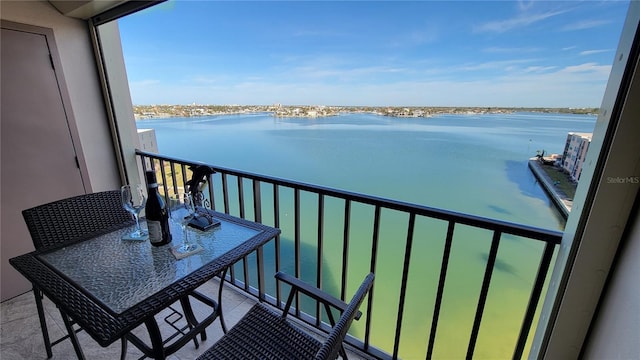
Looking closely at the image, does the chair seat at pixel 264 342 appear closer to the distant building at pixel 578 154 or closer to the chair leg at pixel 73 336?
the chair leg at pixel 73 336

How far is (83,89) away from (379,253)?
4.63m

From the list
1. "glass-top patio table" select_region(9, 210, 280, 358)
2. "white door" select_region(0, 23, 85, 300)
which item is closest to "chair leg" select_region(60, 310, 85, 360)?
"glass-top patio table" select_region(9, 210, 280, 358)

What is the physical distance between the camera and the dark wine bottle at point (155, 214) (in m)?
1.26

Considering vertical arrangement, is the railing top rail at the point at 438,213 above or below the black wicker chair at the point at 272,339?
above

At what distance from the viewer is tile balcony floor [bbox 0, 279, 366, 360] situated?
5.55 ft

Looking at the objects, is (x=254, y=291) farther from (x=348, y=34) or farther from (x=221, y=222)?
(x=348, y=34)

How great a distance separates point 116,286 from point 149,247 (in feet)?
0.96

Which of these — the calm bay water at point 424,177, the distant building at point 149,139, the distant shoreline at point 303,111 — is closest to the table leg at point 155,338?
the distant building at point 149,139

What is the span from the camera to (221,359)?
3.71 ft

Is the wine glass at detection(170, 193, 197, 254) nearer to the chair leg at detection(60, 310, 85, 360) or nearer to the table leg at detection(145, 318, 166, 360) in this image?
the table leg at detection(145, 318, 166, 360)

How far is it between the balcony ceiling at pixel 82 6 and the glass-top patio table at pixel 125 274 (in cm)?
220

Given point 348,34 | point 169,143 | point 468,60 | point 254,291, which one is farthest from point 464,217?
point 468,60

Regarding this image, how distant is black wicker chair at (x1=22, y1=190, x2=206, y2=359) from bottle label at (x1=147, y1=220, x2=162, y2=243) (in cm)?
42

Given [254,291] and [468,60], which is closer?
[254,291]
